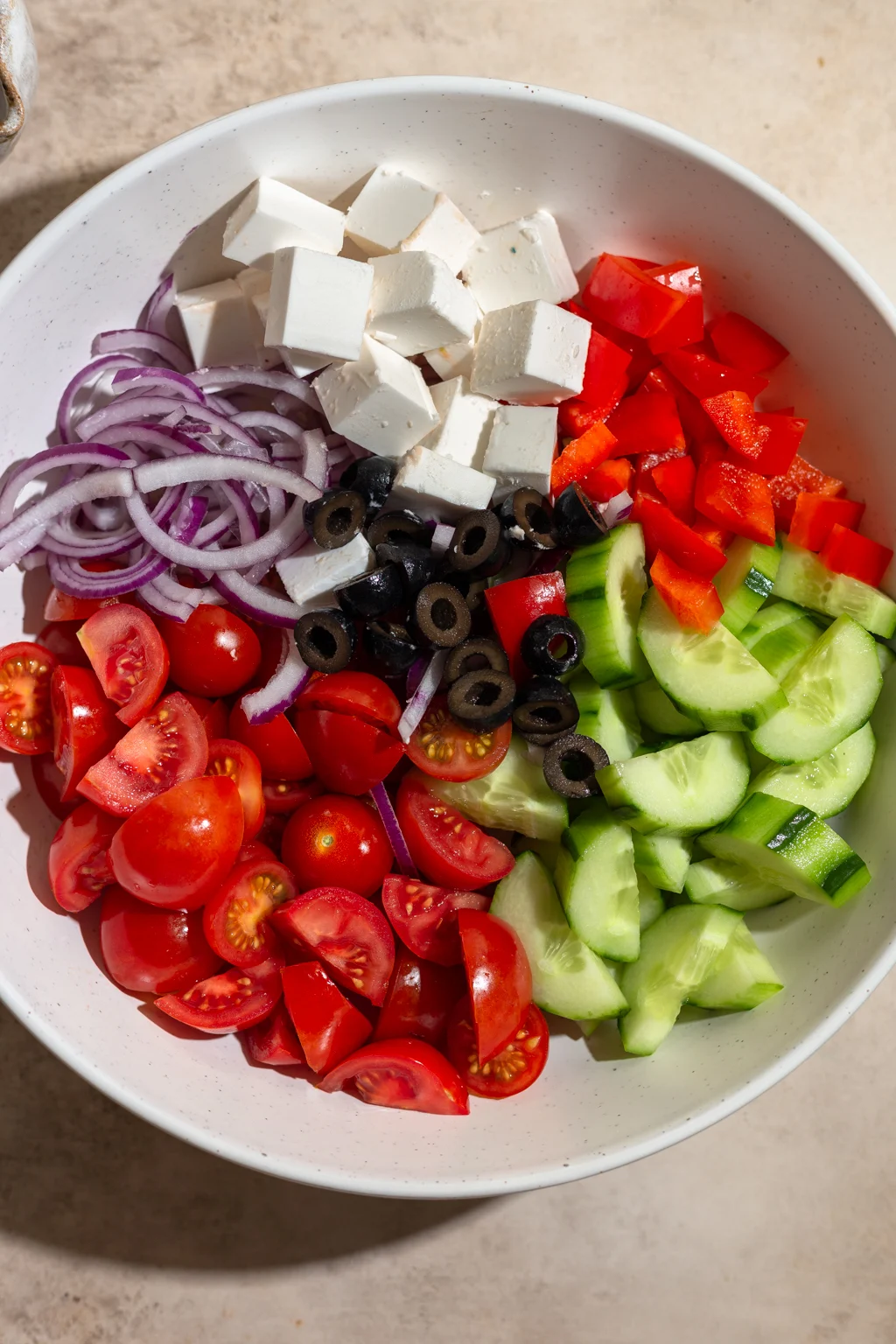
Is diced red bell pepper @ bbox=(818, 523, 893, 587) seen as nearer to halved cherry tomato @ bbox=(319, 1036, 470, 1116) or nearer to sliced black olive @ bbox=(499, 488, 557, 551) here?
sliced black olive @ bbox=(499, 488, 557, 551)

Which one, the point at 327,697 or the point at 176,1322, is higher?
the point at 327,697

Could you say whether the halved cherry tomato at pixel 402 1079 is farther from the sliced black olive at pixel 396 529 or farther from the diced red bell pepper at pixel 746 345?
the diced red bell pepper at pixel 746 345

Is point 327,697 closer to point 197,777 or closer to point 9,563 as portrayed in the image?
point 197,777

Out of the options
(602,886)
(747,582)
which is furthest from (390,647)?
(747,582)

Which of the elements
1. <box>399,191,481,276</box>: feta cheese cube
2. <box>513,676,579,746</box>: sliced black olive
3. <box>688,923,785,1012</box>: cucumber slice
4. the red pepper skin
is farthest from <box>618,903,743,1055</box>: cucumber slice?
<box>399,191,481,276</box>: feta cheese cube

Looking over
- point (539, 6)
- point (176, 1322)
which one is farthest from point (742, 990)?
point (539, 6)

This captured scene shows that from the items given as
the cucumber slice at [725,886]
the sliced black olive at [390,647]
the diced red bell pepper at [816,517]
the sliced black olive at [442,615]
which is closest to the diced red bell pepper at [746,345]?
the diced red bell pepper at [816,517]

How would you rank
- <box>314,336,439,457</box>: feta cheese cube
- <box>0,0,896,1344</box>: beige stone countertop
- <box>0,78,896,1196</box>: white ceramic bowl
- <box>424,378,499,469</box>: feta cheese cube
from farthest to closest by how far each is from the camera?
<box>0,0,896,1344</box>: beige stone countertop < <box>424,378,499,469</box>: feta cheese cube < <box>314,336,439,457</box>: feta cheese cube < <box>0,78,896,1196</box>: white ceramic bowl
